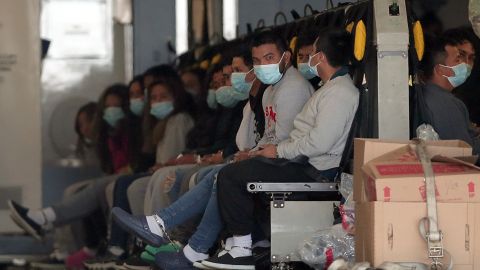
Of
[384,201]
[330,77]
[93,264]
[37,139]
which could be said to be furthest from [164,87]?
[384,201]

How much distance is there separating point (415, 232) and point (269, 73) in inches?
77.7

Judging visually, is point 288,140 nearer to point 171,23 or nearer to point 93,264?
point 93,264

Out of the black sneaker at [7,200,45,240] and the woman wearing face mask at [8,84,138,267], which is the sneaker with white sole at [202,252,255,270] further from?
the black sneaker at [7,200,45,240]

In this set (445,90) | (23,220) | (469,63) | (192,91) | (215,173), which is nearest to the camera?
(445,90)

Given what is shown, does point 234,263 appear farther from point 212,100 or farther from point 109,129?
point 109,129

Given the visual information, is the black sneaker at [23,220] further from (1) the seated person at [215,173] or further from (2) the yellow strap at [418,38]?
(2) the yellow strap at [418,38]

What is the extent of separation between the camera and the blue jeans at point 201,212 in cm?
650

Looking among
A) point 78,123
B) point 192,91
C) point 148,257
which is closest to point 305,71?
point 148,257

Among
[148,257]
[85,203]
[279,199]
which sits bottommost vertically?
[148,257]

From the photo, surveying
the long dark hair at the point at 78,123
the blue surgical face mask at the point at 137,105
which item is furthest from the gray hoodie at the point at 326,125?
the long dark hair at the point at 78,123

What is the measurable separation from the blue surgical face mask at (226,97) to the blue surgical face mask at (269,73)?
125cm

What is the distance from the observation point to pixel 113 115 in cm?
1057

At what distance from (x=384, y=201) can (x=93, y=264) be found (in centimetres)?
438

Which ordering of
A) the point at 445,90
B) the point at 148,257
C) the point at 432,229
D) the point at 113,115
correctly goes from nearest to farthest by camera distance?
1. the point at 432,229
2. the point at 445,90
3. the point at 148,257
4. the point at 113,115
